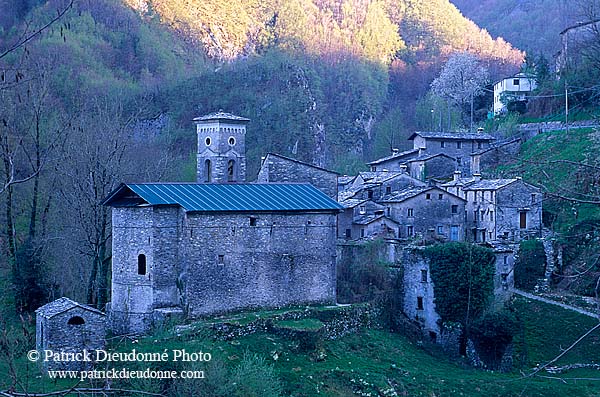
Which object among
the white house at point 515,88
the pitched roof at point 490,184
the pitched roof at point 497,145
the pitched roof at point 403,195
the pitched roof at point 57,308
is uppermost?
the white house at point 515,88

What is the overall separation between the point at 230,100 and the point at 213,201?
44183 mm

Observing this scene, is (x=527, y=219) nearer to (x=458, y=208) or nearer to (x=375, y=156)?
(x=458, y=208)

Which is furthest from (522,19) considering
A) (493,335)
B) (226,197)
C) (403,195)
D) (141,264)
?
(141,264)

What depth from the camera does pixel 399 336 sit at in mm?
33031

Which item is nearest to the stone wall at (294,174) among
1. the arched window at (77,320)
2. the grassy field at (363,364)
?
the grassy field at (363,364)

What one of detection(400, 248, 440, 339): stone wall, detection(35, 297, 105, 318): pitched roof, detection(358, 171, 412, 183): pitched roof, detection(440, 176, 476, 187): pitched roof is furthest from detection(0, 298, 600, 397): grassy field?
detection(358, 171, 412, 183): pitched roof

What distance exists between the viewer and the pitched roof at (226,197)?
29.3m

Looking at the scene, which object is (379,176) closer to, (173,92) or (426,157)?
(426,157)

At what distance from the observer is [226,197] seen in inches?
1201

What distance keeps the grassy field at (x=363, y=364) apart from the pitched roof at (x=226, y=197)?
14.1 feet

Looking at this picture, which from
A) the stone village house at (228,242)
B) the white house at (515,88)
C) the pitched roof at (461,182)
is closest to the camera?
the stone village house at (228,242)

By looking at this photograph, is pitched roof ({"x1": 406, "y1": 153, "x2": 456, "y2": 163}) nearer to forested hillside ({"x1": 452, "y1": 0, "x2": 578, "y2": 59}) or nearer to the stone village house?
the stone village house

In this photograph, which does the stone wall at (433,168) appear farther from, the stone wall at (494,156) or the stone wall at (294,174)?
the stone wall at (294,174)

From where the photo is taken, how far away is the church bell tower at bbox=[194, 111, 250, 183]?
33.8 meters
